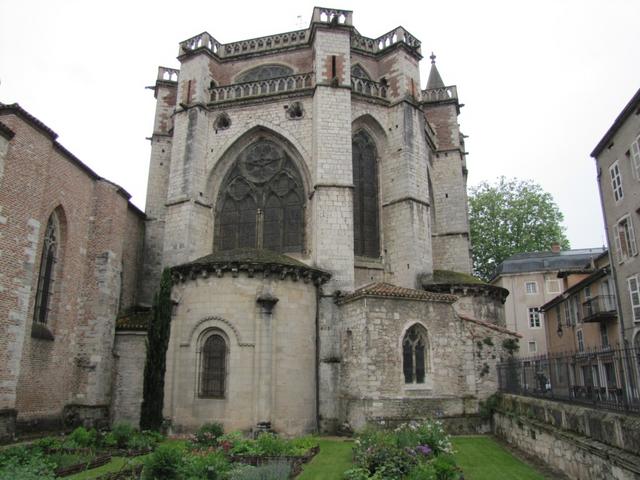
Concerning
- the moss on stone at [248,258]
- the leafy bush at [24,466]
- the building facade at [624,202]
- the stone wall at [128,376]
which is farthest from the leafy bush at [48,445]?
the building facade at [624,202]

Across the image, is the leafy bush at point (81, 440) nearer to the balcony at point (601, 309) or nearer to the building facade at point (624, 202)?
the building facade at point (624, 202)

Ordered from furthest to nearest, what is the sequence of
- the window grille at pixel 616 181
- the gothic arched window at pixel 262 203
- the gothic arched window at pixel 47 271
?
the gothic arched window at pixel 262 203
the window grille at pixel 616 181
the gothic arched window at pixel 47 271

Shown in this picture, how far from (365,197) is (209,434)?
39.5ft

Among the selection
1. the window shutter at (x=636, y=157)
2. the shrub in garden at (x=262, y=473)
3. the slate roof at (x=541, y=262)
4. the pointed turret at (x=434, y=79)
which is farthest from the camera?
the slate roof at (x=541, y=262)

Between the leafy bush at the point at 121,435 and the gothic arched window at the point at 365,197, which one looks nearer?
the leafy bush at the point at 121,435

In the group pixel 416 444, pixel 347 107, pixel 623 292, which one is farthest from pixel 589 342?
pixel 416 444

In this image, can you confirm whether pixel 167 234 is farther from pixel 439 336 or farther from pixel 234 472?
pixel 234 472

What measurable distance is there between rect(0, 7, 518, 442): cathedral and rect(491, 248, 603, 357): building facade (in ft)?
54.0

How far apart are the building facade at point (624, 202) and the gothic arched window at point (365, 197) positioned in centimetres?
890

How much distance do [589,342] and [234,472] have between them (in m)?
23.1

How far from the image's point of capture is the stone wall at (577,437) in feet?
24.9

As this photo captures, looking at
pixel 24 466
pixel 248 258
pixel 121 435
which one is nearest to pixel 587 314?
pixel 248 258

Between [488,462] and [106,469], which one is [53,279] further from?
[488,462]

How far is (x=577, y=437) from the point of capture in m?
9.38
